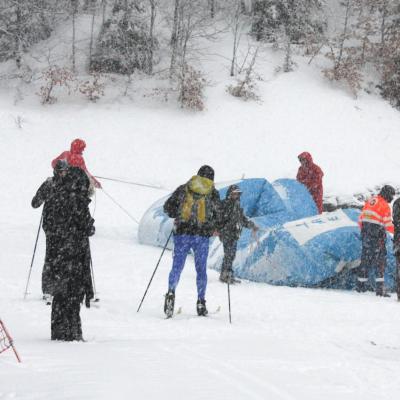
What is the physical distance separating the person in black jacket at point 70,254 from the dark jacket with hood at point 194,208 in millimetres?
1756

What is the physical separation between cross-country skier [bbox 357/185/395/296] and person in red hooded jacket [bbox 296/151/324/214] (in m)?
2.72

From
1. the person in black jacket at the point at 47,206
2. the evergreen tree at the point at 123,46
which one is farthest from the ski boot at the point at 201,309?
the evergreen tree at the point at 123,46

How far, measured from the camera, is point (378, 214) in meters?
9.55

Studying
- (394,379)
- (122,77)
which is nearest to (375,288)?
(394,379)

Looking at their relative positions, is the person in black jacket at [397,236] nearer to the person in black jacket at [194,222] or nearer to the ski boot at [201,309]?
the person in black jacket at [194,222]

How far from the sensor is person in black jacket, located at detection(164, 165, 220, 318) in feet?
22.9

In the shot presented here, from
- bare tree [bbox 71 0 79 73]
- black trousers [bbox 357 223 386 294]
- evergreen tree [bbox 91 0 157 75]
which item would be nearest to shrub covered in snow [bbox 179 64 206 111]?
evergreen tree [bbox 91 0 157 75]

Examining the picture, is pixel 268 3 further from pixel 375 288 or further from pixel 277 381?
pixel 277 381

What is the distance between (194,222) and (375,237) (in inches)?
142

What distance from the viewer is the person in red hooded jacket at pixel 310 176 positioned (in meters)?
12.3

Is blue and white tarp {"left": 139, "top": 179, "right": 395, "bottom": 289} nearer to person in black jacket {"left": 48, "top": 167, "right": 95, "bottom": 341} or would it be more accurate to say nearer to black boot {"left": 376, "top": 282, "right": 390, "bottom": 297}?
→ black boot {"left": 376, "top": 282, "right": 390, "bottom": 297}

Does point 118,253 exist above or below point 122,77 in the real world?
below

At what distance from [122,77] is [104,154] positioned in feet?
13.8

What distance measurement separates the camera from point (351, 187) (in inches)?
682
